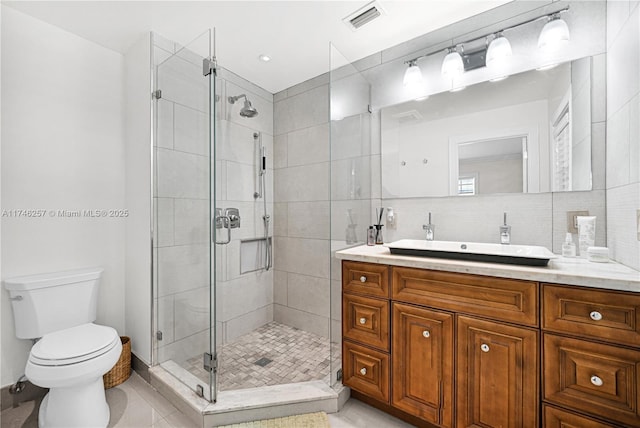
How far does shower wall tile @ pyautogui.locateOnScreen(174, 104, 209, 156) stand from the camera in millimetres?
→ 1708

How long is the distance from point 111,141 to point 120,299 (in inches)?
49.5

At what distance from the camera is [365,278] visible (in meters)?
1.64

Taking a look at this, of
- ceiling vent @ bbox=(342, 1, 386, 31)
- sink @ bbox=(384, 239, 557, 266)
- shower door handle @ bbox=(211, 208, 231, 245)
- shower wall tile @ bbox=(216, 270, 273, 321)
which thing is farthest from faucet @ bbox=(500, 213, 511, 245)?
shower wall tile @ bbox=(216, 270, 273, 321)

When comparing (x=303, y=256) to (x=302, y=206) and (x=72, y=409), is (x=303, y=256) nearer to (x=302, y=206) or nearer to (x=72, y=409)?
(x=302, y=206)

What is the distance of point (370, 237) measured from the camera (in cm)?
213

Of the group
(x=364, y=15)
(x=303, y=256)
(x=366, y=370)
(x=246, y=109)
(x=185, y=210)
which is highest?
(x=364, y=15)

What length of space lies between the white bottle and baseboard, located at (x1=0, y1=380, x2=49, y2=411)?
3.27 m

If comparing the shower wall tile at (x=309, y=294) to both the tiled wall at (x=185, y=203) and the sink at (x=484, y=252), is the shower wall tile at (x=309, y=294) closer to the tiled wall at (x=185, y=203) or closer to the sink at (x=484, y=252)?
the tiled wall at (x=185, y=203)

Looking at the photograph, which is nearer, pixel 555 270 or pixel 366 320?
pixel 555 270

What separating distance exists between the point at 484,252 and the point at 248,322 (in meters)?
2.18

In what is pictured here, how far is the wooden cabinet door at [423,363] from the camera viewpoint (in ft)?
4.48

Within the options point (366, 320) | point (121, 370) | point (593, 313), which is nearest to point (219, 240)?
point (366, 320)

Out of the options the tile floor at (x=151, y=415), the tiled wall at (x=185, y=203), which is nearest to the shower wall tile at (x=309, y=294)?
the tiled wall at (x=185, y=203)

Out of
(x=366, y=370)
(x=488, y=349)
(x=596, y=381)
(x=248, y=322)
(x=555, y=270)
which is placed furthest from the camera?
(x=248, y=322)
